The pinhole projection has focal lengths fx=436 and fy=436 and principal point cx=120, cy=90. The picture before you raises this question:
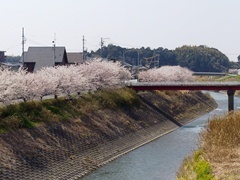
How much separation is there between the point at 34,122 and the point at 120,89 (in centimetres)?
2432

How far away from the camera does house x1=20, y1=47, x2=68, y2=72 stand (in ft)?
194

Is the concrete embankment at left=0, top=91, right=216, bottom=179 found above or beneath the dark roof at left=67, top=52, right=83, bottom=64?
beneath

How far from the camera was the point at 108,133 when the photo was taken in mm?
38438

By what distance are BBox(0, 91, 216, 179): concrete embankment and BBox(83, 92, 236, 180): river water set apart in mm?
970

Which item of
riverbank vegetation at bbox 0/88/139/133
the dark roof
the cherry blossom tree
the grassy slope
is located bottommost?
riverbank vegetation at bbox 0/88/139/133

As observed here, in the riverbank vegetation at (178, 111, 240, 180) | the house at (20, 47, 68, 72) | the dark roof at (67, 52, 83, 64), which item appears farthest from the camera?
the dark roof at (67, 52, 83, 64)

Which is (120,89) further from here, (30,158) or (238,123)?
(238,123)

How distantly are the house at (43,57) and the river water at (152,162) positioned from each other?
71.8 ft

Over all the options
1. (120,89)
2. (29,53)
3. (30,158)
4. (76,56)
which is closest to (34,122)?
(30,158)

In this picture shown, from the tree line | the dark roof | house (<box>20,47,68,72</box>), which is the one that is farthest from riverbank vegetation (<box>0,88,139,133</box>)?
the tree line

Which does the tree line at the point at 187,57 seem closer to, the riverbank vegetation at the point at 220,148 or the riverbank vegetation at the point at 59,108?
the riverbank vegetation at the point at 59,108

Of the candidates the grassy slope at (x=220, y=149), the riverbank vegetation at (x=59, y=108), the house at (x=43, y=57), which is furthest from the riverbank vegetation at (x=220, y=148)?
the house at (x=43, y=57)

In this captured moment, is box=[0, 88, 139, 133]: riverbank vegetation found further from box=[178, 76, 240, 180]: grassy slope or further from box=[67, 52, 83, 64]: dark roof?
box=[67, 52, 83, 64]: dark roof

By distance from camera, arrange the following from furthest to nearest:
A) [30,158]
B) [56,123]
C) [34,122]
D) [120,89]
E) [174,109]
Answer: [174,109] < [120,89] < [56,123] < [34,122] < [30,158]
